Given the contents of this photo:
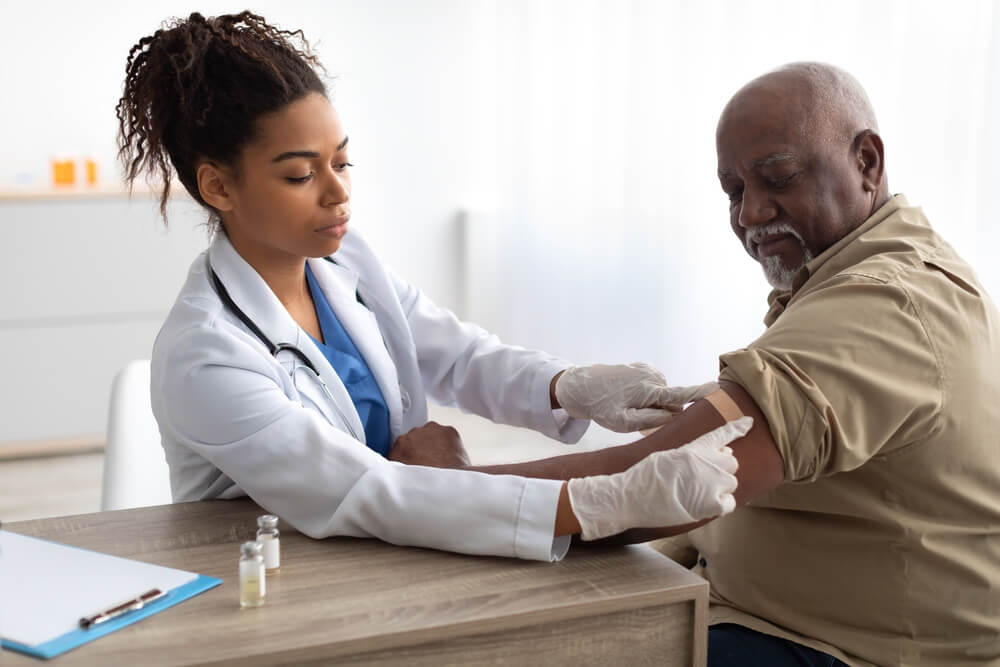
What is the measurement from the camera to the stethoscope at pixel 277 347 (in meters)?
1.56

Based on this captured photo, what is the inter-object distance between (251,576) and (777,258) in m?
0.94

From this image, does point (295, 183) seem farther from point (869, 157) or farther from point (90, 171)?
point (90, 171)

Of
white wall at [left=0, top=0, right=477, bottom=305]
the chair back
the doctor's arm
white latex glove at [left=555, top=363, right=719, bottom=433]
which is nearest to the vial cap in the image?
the doctor's arm

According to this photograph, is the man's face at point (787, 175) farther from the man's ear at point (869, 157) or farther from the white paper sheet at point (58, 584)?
the white paper sheet at point (58, 584)

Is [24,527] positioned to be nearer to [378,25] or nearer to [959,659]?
[959,659]

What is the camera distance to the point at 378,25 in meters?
5.23

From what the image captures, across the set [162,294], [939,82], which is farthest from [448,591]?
[162,294]

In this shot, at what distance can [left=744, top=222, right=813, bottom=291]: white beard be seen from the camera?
1641 mm

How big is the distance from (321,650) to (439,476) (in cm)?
30

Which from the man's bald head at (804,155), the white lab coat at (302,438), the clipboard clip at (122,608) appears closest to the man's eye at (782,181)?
the man's bald head at (804,155)

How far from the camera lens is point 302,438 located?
1.39 m

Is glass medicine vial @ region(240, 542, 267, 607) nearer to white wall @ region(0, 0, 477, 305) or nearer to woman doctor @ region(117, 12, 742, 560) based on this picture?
woman doctor @ region(117, 12, 742, 560)

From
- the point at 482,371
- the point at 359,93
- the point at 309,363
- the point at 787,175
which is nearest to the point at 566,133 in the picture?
the point at 359,93

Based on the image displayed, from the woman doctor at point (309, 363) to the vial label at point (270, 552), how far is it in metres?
0.10
